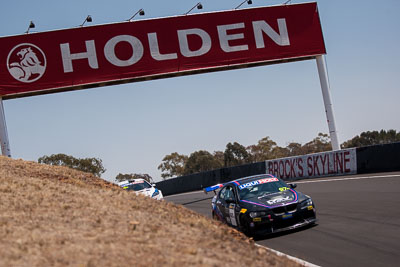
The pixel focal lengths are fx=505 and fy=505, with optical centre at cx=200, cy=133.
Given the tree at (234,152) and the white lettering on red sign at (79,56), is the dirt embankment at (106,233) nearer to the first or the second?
the white lettering on red sign at (79,56)

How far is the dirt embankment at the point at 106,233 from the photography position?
5.49m

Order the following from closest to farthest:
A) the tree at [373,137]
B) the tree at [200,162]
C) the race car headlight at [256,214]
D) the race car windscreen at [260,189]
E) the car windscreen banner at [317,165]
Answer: the race car headlight at [256,214], the race car windscreen at [260,189], the car windscreen banner at [317,165], the tree at [373,137], the tree at [200,162]

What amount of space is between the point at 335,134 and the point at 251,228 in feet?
57.9

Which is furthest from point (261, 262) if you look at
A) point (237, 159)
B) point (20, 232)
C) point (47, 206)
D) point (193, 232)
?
point (237, 159)

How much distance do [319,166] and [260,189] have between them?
13896mm

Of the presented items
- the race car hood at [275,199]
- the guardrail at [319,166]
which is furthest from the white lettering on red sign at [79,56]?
the race car hood at [275,199]

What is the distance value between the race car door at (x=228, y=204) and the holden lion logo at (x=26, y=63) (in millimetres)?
16430

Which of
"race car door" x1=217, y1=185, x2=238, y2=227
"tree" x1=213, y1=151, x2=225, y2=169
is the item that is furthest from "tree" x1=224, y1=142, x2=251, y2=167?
"race car door" x1=217, y1=185, x2=238, y2=227

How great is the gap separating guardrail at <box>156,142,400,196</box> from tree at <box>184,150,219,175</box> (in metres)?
40.3

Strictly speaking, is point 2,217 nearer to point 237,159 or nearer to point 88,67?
point 88,67

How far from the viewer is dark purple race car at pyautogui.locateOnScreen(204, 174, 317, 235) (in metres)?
11.3

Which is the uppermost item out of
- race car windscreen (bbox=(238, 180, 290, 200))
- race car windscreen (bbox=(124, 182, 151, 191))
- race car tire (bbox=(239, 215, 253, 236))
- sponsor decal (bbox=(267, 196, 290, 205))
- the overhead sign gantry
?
the overhead sign gantry

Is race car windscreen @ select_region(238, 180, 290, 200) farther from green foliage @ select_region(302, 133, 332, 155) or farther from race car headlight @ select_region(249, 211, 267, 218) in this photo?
green foliage @ select_region(302, 133, 332, 155)

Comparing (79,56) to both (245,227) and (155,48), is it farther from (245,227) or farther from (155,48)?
(245,227)
